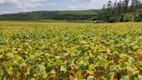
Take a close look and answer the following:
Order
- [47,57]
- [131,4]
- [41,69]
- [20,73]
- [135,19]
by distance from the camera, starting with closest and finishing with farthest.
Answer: [41,69] → [20,73] → [47,57] → [135,19] → [131,4]

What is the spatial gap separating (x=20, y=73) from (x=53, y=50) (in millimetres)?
1908

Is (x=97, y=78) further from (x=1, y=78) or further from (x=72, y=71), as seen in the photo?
(x=1, y=78)

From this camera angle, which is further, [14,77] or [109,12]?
[109,12]

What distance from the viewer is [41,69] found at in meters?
4.01

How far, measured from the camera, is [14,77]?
4.43 m

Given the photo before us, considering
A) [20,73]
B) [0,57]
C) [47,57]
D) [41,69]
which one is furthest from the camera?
[0,57]

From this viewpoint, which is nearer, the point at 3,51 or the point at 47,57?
the point at 47,57

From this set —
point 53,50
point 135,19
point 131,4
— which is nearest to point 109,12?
point 131,4

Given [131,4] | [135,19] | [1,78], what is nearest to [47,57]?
[1,78]

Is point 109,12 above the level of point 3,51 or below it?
below

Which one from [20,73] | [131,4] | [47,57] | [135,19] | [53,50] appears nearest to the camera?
[20,73]

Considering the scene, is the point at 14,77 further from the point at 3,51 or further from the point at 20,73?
the point at 3,51

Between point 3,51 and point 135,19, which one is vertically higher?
point 3,51

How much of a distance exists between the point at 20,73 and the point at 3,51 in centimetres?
158
